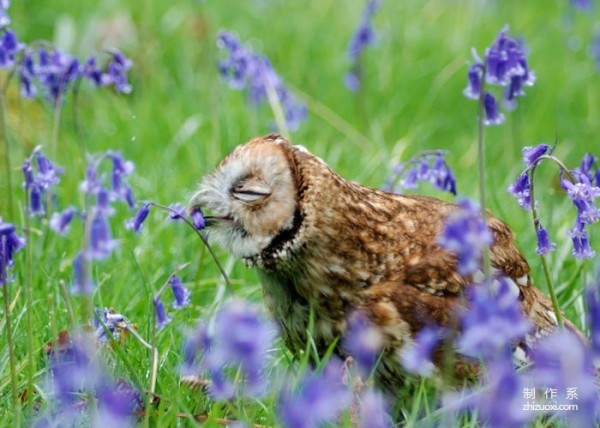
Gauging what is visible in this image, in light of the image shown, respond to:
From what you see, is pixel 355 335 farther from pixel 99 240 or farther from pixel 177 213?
pixel 99 240

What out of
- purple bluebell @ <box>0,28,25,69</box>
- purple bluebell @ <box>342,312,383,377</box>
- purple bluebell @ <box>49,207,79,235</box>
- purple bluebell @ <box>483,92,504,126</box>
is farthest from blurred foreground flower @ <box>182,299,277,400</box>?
purple bluebell @ <box>0,28,25,69</box>

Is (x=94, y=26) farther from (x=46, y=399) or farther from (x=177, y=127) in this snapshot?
(x=46, y=399)

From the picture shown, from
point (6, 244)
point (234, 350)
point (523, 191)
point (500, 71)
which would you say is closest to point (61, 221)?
point (6, 244)

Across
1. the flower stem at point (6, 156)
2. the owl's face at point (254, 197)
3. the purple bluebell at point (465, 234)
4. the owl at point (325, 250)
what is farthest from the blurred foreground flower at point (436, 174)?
the purple bluebell at point (465, 234)

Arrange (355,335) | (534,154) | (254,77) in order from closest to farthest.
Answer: (355,335)
(534,154)
(254,77)

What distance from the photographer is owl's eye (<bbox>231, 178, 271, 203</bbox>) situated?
279cm

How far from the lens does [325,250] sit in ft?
9.47

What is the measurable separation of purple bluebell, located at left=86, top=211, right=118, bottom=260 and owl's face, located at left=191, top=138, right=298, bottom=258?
65cm

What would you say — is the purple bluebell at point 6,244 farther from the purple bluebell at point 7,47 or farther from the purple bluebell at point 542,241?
the purple bluebell at point 542,241

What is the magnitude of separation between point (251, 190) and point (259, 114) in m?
2.82

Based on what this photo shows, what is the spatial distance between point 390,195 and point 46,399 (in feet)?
3.40

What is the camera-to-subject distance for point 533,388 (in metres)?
2.81

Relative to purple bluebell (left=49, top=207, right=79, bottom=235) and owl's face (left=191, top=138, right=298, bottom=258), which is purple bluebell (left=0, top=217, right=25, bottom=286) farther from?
owl's face (left=191, top=138, right=298, bottom=258)

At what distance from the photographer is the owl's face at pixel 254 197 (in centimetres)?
280
